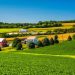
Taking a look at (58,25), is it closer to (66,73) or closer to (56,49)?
(56,49)

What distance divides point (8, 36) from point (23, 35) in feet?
27.3

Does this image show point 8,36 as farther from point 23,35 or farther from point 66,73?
point 66,73

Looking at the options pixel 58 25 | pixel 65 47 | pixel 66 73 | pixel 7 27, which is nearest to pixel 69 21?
pixel 58 25

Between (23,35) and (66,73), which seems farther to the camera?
(23,35)

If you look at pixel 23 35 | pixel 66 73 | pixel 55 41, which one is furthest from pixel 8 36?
pixel 66 73

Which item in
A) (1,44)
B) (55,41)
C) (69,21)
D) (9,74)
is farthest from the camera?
(69,21)

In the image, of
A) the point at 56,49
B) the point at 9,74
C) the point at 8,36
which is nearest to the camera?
the point at 9,74

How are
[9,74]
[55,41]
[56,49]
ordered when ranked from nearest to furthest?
[9,74]
[56,49]
[55,41]

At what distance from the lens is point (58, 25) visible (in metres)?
166

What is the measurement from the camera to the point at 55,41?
112 metres

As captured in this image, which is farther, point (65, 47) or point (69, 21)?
point (69, 21)

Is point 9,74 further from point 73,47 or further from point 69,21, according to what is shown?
point 69,21

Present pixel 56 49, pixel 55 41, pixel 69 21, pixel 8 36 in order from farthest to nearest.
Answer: pixel 69 21
pixel 8 36
pixel 55 41
pixel 56 49

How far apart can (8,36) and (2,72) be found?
11114cm
